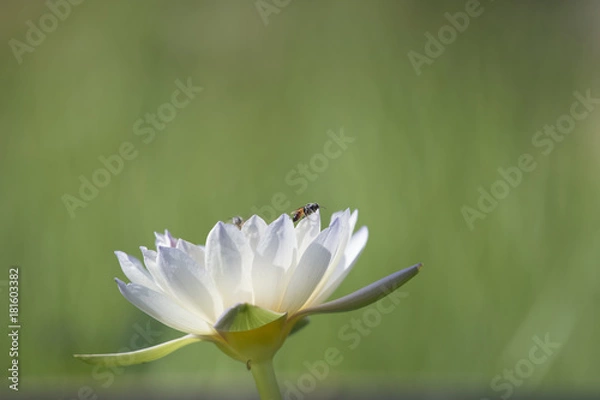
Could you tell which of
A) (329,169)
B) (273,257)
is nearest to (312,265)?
(273,257)

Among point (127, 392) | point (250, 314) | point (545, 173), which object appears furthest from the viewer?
point (545, 173)

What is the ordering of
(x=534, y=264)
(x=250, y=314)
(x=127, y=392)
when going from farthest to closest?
(x=534, y=264), (x=127, y=392), (x=250, y=314)

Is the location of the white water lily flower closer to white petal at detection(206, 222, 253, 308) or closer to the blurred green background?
white petal at detection(206, 222, 253, 308)

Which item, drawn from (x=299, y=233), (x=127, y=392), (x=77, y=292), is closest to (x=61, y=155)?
(x=77, y=292)

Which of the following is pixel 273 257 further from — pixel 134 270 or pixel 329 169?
pixel 329 169

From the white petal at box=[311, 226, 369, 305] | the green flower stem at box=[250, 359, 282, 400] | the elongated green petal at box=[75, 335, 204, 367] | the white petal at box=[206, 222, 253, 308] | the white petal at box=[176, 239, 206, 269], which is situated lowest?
the green flower stem at box=[250, 359, 282, 400]

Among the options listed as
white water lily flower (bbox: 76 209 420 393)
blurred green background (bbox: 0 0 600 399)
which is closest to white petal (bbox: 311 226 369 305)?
white water lily flower (bbox: 76 209 420 393)

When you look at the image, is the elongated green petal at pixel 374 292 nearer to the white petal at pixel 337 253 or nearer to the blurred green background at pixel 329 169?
the white petal at pixel 337 253

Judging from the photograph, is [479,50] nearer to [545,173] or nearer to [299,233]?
[545,173]
